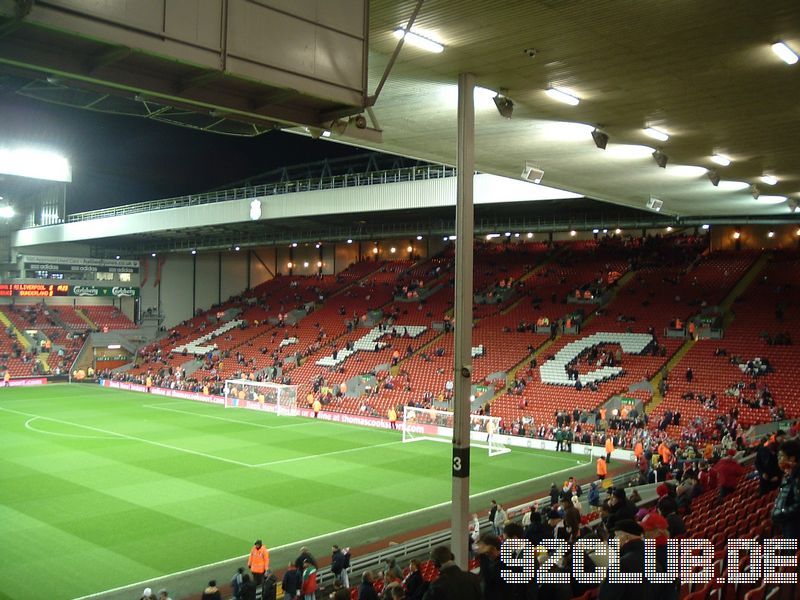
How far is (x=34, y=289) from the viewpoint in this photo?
5156 centimetres

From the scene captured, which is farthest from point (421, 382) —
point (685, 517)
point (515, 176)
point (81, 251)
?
point (81, 251)

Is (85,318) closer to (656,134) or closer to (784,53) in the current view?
(656,134)

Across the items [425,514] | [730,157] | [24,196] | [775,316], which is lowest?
[425,514]

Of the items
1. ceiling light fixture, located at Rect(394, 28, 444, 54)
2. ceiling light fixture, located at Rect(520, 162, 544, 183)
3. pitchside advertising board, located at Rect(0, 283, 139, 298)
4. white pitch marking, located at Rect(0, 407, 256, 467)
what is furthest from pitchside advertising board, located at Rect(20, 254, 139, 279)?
ceiling light fixture, located at Rect(394, 28, 444, 54)

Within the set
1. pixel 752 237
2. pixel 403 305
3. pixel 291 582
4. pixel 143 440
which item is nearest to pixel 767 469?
pixel 291 582

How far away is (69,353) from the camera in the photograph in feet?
181

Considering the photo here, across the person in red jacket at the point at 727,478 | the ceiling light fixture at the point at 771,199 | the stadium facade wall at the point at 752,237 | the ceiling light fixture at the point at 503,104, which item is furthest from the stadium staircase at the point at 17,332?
the person in red jacket at the point at 727,478

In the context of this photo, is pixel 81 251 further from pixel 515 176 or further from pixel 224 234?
pixel 515 176

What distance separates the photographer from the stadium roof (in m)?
8.81

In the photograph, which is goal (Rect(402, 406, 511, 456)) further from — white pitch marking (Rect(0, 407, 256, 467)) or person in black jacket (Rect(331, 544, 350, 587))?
person in black jacket (Rect(331, 544, 350, 587))

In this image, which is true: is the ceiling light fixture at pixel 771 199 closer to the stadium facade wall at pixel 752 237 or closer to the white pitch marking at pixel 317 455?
the stadium facade wall at pixel 752 237

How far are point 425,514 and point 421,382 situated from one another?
18.5 m

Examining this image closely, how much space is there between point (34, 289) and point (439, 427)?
3459 cm

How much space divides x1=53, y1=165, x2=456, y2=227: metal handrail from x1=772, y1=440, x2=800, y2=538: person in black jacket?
25.6 metres
